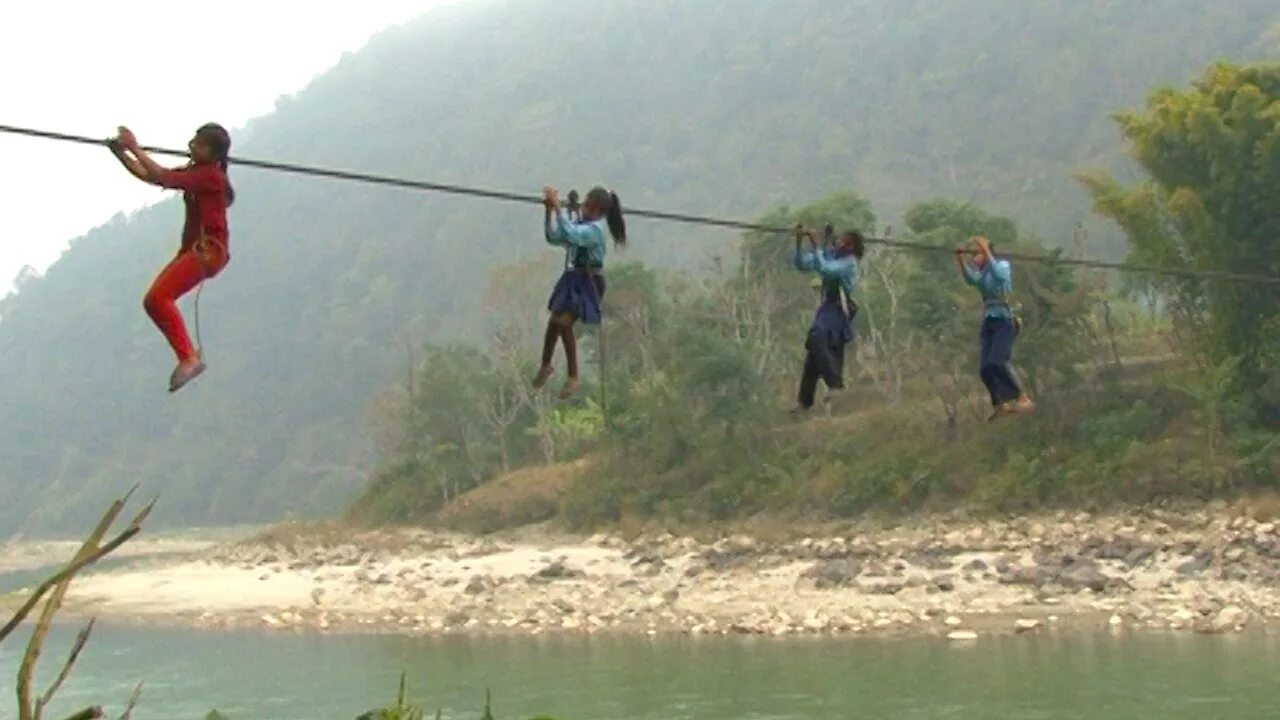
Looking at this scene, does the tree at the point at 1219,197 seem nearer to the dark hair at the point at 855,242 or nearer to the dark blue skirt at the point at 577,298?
the dark hair at the point at 855,242

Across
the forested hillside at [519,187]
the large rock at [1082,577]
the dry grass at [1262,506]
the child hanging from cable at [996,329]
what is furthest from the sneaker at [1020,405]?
the forested hillside at [519,187]

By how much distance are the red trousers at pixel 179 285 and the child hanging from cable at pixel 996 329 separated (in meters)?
4.06

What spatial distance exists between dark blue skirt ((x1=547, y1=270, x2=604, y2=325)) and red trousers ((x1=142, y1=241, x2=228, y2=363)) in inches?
75.5

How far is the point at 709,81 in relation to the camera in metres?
104

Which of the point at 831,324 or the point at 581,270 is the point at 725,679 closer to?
the point at 831,324

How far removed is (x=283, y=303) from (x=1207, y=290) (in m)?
80.6

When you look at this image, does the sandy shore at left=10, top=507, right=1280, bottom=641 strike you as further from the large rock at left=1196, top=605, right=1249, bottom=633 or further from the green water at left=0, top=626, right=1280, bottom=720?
the green water at left=0, top=626, right=1280, bottom=720

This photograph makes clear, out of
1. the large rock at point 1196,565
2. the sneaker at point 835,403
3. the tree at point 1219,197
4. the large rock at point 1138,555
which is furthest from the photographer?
the sneaker at point 835,403

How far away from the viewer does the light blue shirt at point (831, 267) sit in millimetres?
6957

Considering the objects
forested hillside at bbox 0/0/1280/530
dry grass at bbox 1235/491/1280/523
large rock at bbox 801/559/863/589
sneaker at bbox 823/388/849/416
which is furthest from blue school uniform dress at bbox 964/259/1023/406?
forested hillside at bbox 0/0/1280/530

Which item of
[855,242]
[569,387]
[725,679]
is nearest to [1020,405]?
[855,242]

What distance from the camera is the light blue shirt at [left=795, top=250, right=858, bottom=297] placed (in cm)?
696

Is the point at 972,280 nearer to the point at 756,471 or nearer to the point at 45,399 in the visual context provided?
the point at 756,471

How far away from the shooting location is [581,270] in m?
6.16
